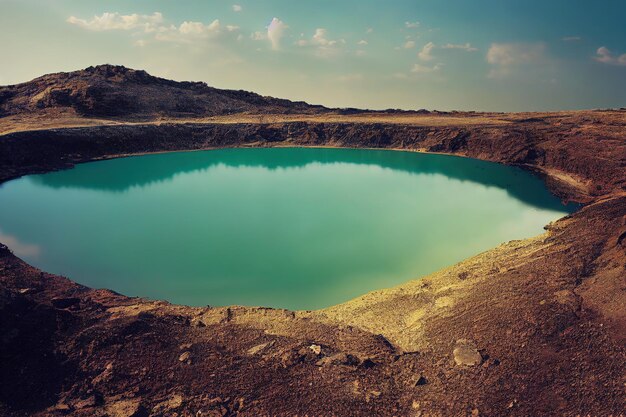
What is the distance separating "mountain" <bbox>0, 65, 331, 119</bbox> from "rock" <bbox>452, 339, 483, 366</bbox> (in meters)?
53.7

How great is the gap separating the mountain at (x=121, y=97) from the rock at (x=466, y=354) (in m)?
53.7

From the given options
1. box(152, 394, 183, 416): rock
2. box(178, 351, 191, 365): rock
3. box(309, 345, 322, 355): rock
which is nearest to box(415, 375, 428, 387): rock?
box(309, 345, 322, 355): rock

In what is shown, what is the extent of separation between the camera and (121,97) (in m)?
54.1

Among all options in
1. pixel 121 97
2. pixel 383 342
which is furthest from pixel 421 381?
pixel 121 97

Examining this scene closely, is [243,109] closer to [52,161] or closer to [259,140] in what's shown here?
[259,140]

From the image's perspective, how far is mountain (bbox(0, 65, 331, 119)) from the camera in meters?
51.2

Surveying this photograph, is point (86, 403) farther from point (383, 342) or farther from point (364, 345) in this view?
point (383, 342)

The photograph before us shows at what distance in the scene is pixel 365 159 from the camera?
45.8m

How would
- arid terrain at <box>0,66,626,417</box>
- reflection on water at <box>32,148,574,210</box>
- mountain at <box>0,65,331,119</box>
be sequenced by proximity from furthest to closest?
mountain at <box>0,65,331,119</box> < reflection on water at <box>32,148,574,210</box> < arid terrain at <box>0,66,626,417</box>

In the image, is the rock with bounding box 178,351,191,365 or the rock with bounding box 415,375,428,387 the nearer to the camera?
the rock with bounding box 415,375,428,387

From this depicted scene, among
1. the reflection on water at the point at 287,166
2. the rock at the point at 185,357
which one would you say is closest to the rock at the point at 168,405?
the rock at the point at 185,357

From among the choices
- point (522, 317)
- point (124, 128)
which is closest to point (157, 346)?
point (522, 317)

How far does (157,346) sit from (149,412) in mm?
2080

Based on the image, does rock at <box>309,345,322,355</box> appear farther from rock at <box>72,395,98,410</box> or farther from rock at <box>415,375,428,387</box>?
rock at <box>72,395,98,410</box>
